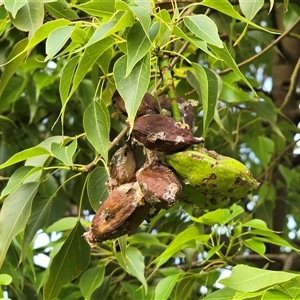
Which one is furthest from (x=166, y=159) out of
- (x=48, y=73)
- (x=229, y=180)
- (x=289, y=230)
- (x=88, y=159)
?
(x=289, y=230)

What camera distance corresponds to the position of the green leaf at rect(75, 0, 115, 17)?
2.64ft

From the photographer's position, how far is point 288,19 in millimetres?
1543

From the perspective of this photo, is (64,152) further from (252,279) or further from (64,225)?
(64,225)

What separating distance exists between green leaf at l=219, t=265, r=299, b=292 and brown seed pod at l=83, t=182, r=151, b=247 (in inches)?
5.7

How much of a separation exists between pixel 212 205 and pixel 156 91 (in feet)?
0.49

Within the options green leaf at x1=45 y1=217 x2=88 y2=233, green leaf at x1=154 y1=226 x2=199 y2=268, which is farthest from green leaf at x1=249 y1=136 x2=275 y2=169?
green leaf at x1=154 y1=226 x2=199 y2=268

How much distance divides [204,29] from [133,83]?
10 centimetres

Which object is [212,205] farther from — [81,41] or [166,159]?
[81,41]

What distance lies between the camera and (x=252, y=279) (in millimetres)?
808

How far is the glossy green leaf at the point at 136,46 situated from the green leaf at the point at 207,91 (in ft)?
0.32

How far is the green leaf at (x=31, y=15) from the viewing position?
3.03ft

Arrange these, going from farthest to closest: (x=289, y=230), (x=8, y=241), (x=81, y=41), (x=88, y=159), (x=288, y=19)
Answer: (x=289, y=230)
(x=88, y=159)
(x=288, y=19)
(x=8, y=241)
(x=81, y=41)

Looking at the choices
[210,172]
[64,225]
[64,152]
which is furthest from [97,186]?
[64,225]

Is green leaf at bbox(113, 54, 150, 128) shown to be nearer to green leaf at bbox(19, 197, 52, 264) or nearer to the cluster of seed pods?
the cluster of seed pods
